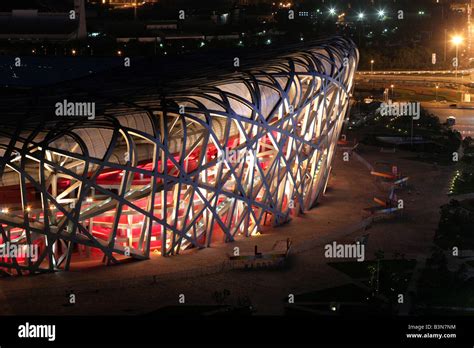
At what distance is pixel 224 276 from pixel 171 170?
21.4ft

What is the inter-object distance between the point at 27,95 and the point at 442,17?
131m

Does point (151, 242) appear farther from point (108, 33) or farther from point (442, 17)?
point (442, 17)

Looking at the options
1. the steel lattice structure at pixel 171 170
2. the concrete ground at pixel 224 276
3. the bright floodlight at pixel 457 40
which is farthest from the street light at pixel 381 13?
the concrete ground at pixel 224 276

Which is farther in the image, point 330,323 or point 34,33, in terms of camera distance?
point 34,33

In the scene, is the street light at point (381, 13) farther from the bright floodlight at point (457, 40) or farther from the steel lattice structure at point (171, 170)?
the steel lattice structure at point (171, 170)

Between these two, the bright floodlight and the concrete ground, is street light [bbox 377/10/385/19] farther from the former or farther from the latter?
the concrete ground

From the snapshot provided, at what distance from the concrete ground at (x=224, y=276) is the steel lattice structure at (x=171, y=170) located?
1094 mm

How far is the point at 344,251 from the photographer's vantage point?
52.4m

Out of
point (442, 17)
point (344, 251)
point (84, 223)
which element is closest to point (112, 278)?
point (84, 223)

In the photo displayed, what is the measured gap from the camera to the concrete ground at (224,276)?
144ft

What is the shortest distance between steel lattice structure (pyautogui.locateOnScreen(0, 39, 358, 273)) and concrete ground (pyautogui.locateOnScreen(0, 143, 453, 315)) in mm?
1094

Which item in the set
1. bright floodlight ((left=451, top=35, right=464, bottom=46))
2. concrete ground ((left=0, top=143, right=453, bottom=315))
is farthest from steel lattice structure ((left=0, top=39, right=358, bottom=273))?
bright floodlight ((left=451, top=35, right=464, bottom=46))

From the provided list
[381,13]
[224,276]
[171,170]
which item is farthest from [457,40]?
[224,276]

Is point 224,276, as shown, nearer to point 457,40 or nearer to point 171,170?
point 171,170
